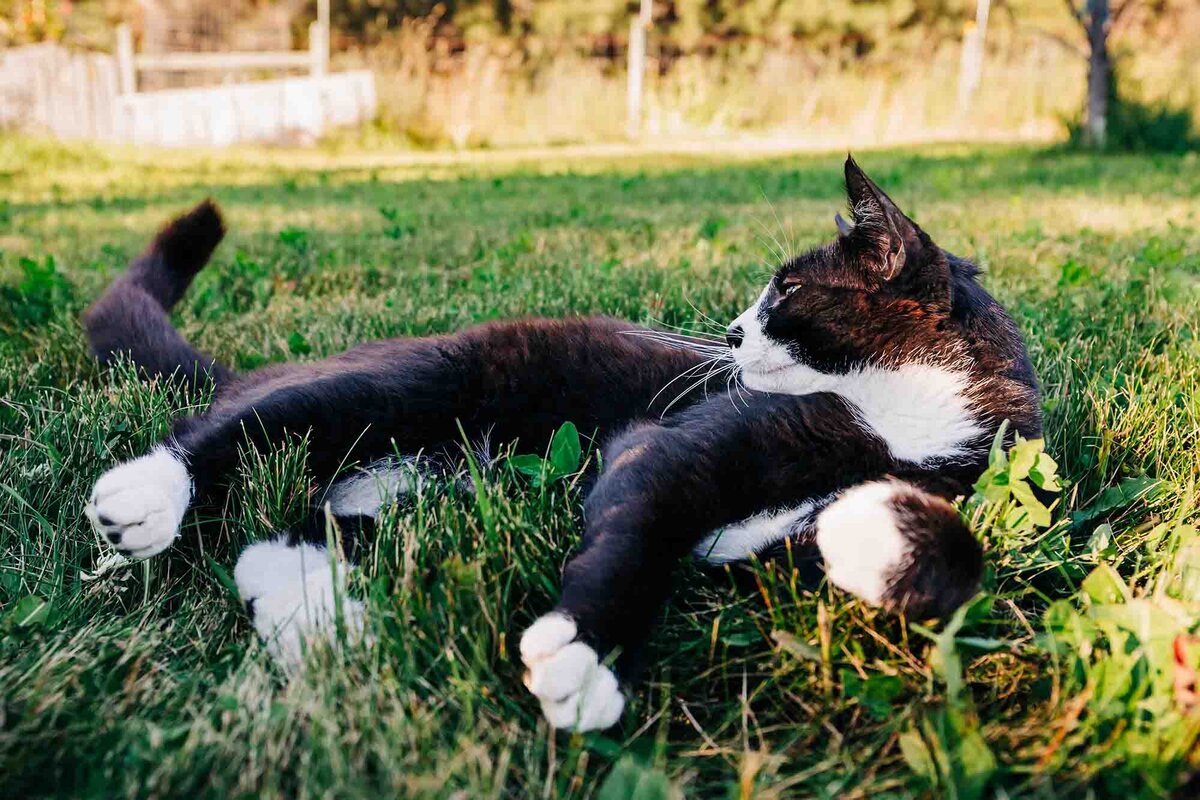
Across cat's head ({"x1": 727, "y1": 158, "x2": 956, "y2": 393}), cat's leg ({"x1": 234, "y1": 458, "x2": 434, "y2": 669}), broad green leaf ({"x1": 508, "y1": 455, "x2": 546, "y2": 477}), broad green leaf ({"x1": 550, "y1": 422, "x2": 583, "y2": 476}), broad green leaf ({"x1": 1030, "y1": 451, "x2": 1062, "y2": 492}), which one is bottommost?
cat's leg ({"x1": 234, "y1": 458, "x2": 434, "y2": 669})

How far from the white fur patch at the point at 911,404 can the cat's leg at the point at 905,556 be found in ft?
1.12

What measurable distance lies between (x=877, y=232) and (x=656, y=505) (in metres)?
0.69

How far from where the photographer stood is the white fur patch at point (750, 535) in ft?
4.87

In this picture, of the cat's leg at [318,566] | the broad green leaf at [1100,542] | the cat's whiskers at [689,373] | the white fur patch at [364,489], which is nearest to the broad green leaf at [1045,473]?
the broad green leaf at [1100,542]

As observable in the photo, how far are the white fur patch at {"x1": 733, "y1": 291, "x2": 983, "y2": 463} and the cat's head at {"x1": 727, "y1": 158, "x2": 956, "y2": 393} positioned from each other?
0.06 ft

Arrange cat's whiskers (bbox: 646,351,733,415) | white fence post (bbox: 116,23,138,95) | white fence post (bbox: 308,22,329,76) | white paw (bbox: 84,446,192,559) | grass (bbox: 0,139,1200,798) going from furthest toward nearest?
white fence post (bbox: 308,22,329,76) → white fence post (bbox: 116,23,138,95) → cat's whiskers (bbox: 646,351,733,415) → white paw (bbox: 84,446,192,559) → grass (bbox: 0,139,1200,798)

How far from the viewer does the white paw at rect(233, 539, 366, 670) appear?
1189mm

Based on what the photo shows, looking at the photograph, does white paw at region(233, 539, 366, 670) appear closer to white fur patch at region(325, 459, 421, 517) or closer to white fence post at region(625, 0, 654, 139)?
white fur patch at region(325, 459, 421, 517)

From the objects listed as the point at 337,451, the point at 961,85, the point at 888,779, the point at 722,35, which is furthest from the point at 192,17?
the point at 888,779

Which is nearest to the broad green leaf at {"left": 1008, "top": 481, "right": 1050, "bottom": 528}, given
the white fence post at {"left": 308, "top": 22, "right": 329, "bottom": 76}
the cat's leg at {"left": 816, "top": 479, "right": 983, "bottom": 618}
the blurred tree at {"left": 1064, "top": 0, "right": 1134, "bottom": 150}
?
the cat's leg at {"left": 816, "top": 479, "right": 983, "bottom": 618}

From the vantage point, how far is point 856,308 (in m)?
1.70

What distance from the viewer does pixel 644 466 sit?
147 centimetres

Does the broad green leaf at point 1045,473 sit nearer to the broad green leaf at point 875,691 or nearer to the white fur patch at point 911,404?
the white fur patch at point 911,404

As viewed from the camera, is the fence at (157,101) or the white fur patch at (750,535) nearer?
the white fur patch at (750,535)
